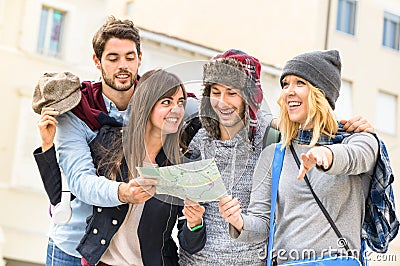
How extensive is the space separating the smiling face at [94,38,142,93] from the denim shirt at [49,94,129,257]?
0.07 metres

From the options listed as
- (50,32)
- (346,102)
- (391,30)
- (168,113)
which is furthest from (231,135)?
(391,30)

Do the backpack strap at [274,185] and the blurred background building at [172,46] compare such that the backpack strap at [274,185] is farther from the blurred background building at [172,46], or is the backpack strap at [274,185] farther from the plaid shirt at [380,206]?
the blurred background building at [172,46]

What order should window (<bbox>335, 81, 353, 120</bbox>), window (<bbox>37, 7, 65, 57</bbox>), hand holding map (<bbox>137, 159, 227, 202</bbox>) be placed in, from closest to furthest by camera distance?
hand holding map (<bbox>137, 159, 227, 202</bbox>), window (<bbox>335, 81, 353, 120</bbox>), window (<bbox>37, 7, 65, 57</bbox>)

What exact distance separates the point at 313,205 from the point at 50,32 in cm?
698

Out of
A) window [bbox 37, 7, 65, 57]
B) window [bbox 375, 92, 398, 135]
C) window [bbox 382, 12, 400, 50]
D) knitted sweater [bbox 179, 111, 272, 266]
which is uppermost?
window [bbox 382, 12, 400, 50]

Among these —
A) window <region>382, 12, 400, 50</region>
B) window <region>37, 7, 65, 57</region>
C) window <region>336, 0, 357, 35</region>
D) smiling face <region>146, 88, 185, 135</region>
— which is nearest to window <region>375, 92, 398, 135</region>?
window <region>382, 12, 400, 50</region>

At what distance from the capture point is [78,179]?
1668mm

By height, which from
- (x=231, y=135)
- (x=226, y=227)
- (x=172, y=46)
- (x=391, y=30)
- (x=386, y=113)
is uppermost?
(x=391, y=30)

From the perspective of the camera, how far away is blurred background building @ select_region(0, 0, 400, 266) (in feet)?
25.3

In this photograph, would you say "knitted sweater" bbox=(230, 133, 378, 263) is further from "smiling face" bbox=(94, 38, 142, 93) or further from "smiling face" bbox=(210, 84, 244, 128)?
"smiling face" bbox=(94, 38, 142, 93)

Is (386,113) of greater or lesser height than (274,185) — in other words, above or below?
above

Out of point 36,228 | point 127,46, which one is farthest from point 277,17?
point 127,46

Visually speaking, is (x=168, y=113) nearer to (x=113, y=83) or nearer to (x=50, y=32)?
(x=113, y=83)

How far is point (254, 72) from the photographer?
1675mm
